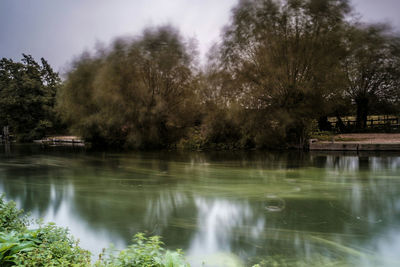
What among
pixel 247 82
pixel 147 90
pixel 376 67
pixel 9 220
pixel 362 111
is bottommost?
pixel 9 220

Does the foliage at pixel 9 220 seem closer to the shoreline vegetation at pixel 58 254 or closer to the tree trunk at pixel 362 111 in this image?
the shoreline vegetation at pixel 58 254

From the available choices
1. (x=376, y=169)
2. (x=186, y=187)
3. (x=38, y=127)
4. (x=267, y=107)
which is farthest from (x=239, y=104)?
(x=38, y=127)

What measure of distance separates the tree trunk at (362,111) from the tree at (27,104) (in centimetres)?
3089

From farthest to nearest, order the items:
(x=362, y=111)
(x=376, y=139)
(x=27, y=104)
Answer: (x=27, y=104) → (x=362, y=111) → (x=376, y=139)

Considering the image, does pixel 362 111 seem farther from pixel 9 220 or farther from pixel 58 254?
pixel 58 254

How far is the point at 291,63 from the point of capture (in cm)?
1845

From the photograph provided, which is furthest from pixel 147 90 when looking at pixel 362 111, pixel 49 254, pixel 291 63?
pixel 49 254

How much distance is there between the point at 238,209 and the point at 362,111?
66.9ft

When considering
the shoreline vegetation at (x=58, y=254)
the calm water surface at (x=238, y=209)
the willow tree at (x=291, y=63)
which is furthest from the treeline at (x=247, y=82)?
the shoreline vegetation at (x=58, y=254)

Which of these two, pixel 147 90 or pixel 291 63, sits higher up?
pixel 291 63

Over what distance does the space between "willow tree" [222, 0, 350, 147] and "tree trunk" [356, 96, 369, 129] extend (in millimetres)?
4290

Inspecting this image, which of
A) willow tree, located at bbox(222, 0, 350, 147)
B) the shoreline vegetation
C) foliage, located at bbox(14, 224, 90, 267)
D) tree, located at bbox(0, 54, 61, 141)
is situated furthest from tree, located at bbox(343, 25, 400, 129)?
tree, located at bbox(0, 54, 61, 141)

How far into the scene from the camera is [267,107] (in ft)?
62.4

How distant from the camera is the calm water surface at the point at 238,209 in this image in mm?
4320
